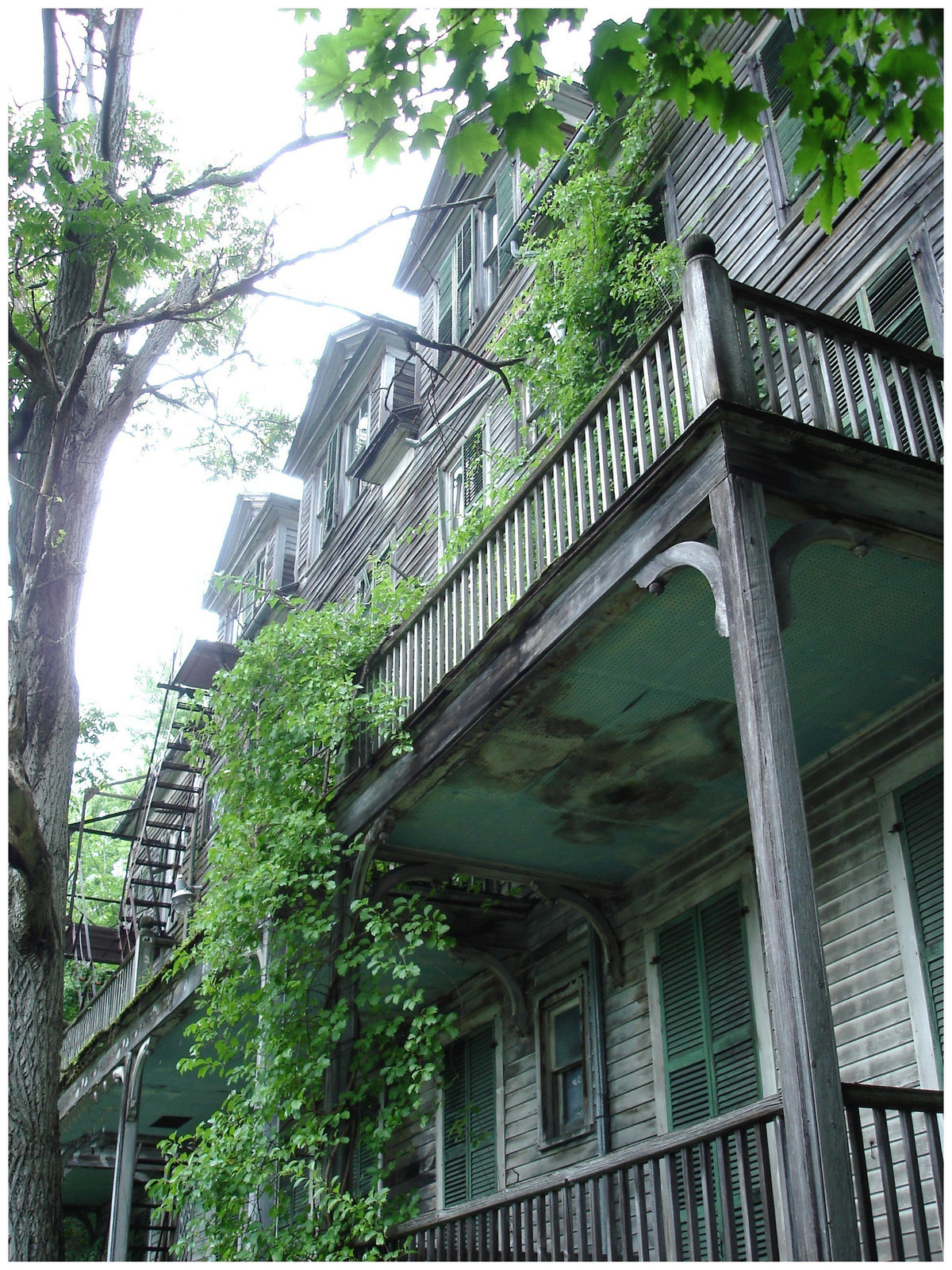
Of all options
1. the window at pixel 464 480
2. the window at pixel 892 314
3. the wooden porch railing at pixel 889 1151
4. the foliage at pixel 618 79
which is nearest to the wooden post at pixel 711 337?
the foliage at pixel 618 79

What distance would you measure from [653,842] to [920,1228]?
5.13 m

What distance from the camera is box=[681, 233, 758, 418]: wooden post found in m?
6.35

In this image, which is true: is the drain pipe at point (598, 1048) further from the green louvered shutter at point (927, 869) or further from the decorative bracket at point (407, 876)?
the green louvered shutter at point (927, 869)

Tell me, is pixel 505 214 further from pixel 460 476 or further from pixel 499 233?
pixel 460 476

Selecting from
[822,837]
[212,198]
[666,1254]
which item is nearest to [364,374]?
[212,198]

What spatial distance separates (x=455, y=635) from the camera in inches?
355

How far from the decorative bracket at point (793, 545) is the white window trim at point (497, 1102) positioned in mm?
7025

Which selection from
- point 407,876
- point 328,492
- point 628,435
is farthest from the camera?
point 328,492

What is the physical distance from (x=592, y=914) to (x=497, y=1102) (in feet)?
8.52

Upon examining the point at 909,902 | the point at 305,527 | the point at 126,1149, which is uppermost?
the point at 305,527

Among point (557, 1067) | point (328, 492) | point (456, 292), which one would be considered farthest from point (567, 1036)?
point (328, 492)

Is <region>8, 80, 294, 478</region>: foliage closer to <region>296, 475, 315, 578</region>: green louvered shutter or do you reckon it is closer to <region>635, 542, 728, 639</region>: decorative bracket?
<region>635, 542, 728, 639</region>: decorative bracket

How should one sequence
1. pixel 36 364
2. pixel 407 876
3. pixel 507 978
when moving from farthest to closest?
pixel 507 978 → pixel 407 876 → pixel 36 364

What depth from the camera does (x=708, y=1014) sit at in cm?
915
